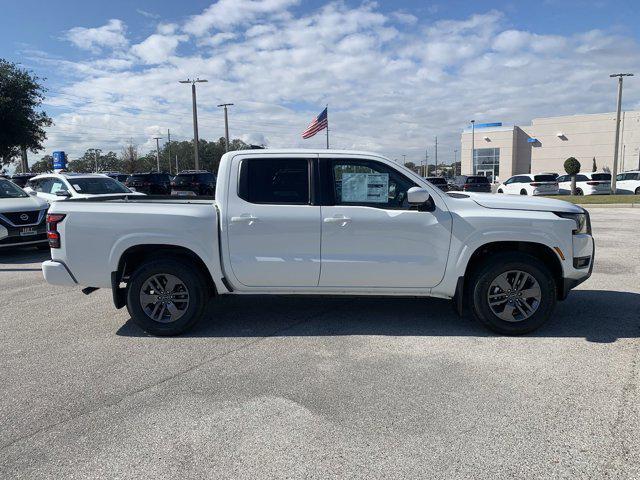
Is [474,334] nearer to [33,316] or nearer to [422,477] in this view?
[422,477]

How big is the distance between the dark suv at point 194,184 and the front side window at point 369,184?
1641 cm

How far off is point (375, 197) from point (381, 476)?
9.19ft

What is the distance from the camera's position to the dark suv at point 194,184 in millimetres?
20984

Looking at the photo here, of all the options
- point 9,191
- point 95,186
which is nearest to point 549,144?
point 95,186

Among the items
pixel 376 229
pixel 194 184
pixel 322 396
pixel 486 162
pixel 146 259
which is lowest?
pixel 322 396

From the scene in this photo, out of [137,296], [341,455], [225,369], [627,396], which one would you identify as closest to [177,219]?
[137,296]

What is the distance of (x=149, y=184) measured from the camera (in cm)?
2373

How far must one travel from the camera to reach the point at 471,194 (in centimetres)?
555

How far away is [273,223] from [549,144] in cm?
6953

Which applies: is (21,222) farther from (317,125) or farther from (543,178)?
(543,178)

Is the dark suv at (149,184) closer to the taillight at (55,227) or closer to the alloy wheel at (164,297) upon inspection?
the taillight at (55,227)

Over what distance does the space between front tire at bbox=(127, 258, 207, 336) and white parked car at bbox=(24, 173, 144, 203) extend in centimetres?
845

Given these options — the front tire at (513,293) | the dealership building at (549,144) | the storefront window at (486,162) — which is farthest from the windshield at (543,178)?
the storefront window at (486,162)

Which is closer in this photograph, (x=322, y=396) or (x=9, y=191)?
(x=322, y=396)
